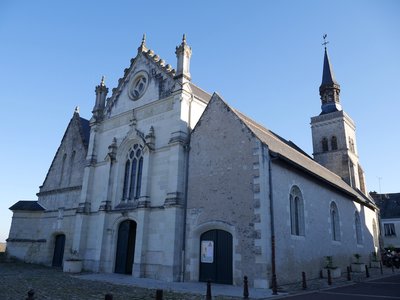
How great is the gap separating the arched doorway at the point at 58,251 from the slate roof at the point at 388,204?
35275mm

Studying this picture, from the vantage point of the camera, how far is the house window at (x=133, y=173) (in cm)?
1865

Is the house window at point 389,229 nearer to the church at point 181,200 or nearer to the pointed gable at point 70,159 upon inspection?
the church at point 181,200

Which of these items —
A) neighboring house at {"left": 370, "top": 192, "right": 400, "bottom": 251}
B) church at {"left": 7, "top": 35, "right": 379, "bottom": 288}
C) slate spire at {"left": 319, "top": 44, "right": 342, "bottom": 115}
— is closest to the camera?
church at {"left": 7, "top": 35, "right": 379, "bottom": 288}

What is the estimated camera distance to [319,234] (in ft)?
56.4

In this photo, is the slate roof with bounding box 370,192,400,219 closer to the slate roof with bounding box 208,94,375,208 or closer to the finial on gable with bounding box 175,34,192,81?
the slate roof with bounding box 208,94,375,208

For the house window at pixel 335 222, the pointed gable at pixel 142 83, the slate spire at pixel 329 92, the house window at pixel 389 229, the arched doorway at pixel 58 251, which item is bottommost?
the arched doorway at pixel 58 251

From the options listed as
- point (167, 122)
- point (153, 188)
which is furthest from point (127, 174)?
point (167, 122)

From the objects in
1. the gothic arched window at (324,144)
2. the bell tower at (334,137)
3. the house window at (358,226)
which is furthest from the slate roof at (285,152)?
the gothic arched window at (324,144)

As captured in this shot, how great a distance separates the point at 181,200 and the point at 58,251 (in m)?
12.4

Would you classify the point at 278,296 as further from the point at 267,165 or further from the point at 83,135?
the point at 83,135

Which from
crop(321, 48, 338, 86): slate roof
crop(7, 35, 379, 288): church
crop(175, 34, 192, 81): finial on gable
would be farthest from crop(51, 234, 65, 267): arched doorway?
crop(321, 48, 338, 86): slate roof

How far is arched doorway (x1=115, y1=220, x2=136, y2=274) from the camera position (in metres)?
17.7

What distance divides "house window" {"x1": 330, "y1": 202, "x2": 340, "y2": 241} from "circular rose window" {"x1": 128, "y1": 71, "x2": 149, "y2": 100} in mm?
13832

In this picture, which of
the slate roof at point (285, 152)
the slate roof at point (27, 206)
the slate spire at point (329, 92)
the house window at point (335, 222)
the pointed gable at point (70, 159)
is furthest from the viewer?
the slate spire at point (329, 92)
